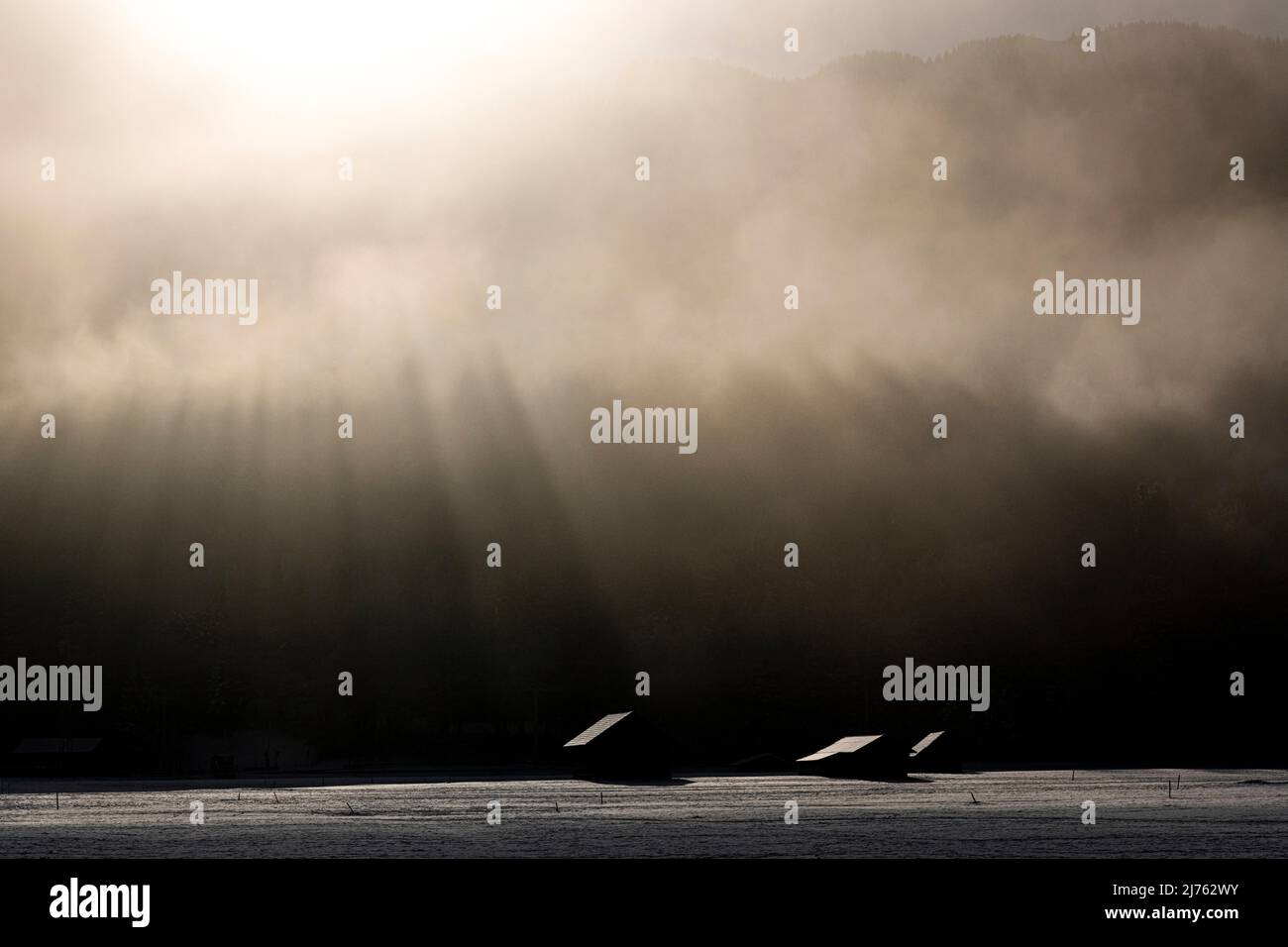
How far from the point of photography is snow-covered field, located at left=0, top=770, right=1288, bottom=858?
8512cm

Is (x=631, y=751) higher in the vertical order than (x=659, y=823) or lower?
lower

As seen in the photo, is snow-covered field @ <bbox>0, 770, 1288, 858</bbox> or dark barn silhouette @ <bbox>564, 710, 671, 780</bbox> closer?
snow-covered field @ <bbox>0, 770, 1288, 858</bbox>

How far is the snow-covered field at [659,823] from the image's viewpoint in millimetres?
85125

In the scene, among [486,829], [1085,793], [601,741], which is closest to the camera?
[486,829]

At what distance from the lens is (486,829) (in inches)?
3976

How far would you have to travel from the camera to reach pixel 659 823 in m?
104

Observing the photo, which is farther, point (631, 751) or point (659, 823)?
point (631, 751)

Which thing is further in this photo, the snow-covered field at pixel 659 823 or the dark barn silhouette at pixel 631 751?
the dark barn silhouette at pixel 631 751
